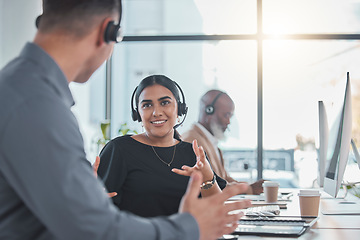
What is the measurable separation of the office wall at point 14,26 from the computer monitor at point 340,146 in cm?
342

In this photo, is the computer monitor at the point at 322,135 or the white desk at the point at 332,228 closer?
the white desk at the point at 332,228

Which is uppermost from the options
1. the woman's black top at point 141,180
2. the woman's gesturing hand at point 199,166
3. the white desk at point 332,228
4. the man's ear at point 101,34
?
the man's ear at point 101,34

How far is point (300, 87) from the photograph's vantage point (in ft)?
17.1

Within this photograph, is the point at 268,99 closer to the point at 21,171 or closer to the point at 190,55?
the point at 190,55

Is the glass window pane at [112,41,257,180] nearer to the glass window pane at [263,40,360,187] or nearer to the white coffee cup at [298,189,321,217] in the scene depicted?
the glass window pane at [263,40,360,187]

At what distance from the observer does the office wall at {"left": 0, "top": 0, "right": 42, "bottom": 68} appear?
469cm

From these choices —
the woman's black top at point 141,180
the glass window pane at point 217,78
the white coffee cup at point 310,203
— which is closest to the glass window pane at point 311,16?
the glass window pane at point 217,78

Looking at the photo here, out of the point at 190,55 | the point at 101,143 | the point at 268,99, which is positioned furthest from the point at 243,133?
the point at 101,143

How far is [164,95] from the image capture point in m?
2.57

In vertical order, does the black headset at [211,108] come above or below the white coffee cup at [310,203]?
above

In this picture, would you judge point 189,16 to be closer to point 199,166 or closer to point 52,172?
point 199,166

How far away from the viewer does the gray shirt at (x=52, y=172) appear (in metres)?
0.79

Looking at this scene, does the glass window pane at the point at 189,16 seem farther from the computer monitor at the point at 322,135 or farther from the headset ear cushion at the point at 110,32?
the headset ear cushion at the point at 110,32

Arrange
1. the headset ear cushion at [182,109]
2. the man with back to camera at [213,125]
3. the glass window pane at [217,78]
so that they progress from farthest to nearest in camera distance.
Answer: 1. the glass window pane at [217,78]
2. the man with back to camera at [213,125]
3. the headset ear cushion at [182,109]
